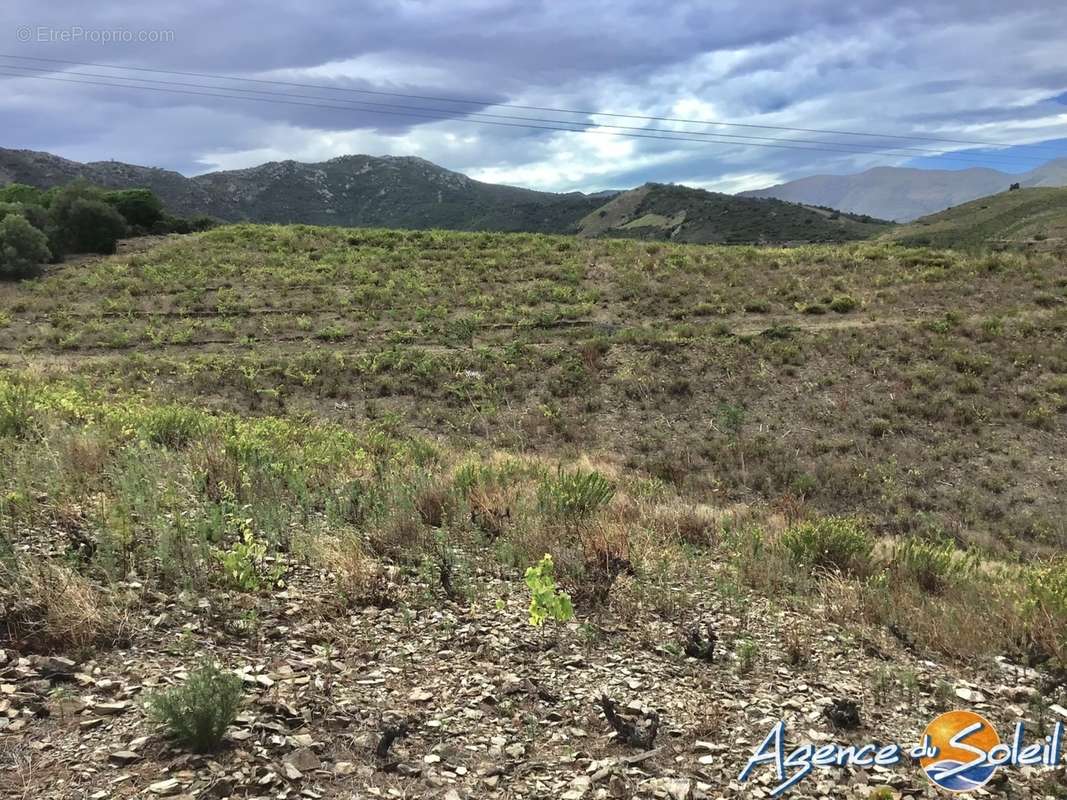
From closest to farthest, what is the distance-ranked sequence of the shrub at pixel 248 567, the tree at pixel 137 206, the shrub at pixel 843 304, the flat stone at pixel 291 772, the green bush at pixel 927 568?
the flat stone at pixel 291 772, the shrub at pixel 248 567, the green bush at pixel 927 568, the shrub at pixel 843 304, the tree at pixel 137 206

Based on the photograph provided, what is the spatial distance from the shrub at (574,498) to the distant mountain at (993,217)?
95.1 metres

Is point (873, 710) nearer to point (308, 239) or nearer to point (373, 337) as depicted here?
point (373, 337)

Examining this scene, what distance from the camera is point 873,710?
361 centimetres

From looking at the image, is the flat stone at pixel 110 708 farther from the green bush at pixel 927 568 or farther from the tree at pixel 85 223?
the tree at pixel 85 223

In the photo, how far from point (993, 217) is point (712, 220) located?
47.6 metres

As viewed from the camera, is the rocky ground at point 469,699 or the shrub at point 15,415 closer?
the rocky ground at point 469,699

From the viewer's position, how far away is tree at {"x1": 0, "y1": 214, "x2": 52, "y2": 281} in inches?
1045

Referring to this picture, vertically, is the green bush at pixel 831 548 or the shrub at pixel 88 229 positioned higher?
the shrub at pixel 88 229

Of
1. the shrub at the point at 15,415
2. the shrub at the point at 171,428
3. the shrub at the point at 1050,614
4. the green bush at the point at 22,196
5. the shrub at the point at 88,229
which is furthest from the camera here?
the green bush at the point at 22,196

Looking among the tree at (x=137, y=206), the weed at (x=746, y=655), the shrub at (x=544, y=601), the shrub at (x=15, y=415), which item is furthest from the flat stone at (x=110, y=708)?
the tree at (x=137, y=206)

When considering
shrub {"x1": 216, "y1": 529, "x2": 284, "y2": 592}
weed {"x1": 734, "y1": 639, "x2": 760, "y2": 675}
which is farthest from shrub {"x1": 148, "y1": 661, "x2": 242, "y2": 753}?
weed {"x1": 734, "y1": 639, "x2": 760, "y2": 675}

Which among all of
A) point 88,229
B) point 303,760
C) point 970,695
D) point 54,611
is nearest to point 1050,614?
point 970,695

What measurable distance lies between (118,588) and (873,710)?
15.7 ft

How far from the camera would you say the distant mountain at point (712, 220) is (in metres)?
116
